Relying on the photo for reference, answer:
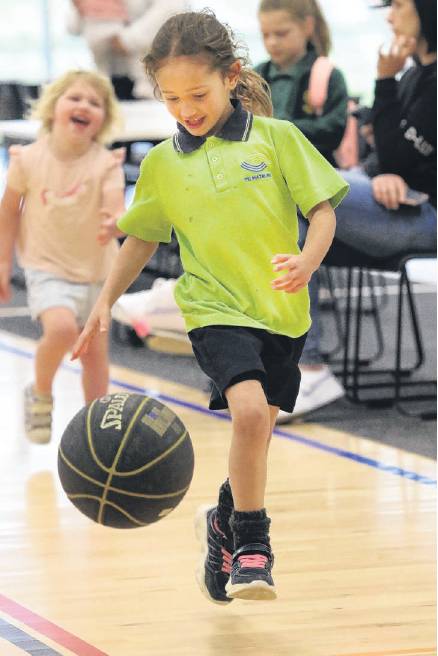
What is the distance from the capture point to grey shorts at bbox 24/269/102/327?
5.34 meters

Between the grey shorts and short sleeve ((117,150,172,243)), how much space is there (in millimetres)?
1713

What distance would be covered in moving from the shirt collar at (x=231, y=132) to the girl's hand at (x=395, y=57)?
2280mm

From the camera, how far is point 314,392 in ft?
19.2

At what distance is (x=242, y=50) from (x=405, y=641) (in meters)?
1.48

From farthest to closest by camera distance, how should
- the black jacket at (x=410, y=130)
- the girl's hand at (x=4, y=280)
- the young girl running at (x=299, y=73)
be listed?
the young girl running at (x=299, y=73) < the black jacket at (x=410, y=130) < the girl's hand at (x=4, y=280)

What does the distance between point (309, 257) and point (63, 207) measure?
7.44 ft

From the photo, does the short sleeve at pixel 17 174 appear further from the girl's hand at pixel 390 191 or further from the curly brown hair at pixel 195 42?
the curly brown hair at pixel 195 42

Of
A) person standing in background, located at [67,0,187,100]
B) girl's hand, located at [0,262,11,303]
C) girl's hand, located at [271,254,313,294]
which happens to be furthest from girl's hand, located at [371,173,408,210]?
person standing in background, located at [67,0,187,100]

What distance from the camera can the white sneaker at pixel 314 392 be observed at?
579 centimetres

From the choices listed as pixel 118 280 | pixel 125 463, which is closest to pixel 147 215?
pixel 118 280

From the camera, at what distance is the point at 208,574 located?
3.61m

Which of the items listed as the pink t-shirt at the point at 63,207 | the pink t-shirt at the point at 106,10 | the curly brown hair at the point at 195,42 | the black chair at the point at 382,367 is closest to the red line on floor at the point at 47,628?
the curly brown hair at the point at 195,42

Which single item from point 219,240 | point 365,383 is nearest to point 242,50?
point 219,240

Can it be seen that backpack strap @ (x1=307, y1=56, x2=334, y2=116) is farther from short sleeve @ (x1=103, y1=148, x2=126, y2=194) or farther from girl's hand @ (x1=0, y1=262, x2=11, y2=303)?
girl's hand @ (x1=0, y1=262, x2=11, y2=303)
